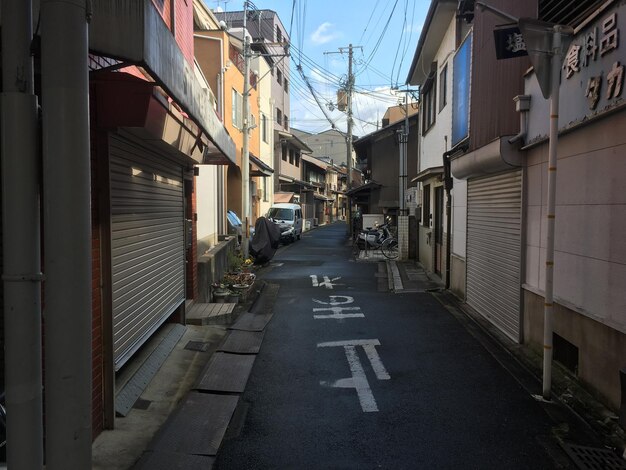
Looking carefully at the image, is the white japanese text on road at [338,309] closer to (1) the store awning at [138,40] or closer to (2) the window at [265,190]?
(1) the store awning at [138,40]

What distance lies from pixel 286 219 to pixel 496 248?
21.3 meters

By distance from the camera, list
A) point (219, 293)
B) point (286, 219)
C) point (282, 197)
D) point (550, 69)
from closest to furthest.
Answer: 1. point (550, 69)
2. point (219, 293)
3. point (286, 219)
4. point (282, 197)

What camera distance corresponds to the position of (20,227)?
2.11m

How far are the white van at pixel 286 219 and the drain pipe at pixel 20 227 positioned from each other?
85.0 ft

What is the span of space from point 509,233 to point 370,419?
4190mm

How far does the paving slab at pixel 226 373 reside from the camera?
5.82 m

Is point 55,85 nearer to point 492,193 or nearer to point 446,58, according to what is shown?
point 492,193

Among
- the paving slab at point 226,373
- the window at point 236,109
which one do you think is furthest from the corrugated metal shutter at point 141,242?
the window at point 236,109

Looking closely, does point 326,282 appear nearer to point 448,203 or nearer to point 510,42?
point 448,203

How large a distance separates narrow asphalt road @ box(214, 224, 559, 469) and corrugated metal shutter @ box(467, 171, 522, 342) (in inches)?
27.4

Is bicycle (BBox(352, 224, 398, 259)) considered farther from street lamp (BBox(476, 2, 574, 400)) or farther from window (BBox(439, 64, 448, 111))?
street lamp (BBox(476, 2, 574, 400))

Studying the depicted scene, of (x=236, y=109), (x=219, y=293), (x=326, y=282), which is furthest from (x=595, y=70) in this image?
(x=236, y=109)

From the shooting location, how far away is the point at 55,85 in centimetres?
207

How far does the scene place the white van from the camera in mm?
28312
